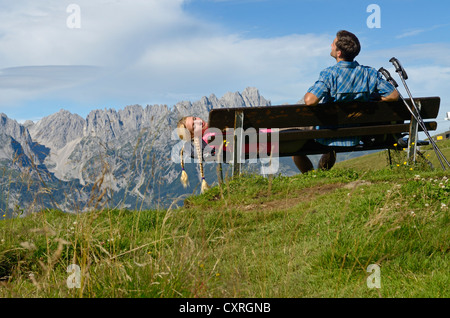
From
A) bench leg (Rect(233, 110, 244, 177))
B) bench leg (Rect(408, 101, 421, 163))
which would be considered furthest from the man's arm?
bench leg (Rect(233, 110, 244, 177))

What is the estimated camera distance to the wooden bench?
8641mm

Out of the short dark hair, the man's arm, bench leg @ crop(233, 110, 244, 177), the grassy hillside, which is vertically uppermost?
the short dark hair

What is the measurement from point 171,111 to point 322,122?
4858 mm

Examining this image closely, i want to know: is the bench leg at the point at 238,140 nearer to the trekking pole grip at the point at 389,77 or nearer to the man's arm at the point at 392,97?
the man's arm at the point at 392,97

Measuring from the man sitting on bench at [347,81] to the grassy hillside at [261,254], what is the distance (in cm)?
236

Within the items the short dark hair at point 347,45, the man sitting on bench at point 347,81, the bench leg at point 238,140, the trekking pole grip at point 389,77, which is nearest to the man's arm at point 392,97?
the man sitting on bench at point 347,81

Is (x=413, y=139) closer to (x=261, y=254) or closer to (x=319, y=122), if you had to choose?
(x=319, y=122)

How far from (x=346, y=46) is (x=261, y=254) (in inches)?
214

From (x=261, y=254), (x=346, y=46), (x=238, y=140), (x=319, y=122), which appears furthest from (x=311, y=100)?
(x=261, y=254)

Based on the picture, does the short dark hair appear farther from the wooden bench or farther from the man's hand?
the man's hand

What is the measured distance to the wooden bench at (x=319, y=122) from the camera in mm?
8641

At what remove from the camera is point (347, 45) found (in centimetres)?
859
